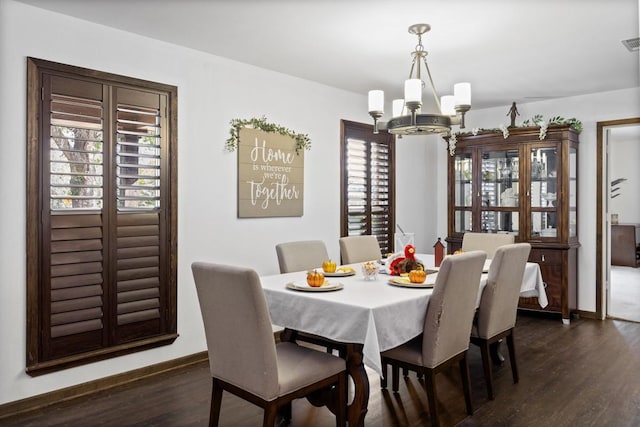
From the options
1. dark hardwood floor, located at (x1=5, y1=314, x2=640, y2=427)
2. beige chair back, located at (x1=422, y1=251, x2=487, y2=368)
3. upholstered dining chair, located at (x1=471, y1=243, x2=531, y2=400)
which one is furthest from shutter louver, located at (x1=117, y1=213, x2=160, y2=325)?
upholstered dining chair, located at (x1=471, y1=243, x2=531, y2=400)

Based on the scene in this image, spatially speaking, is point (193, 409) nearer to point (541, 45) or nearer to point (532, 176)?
point (541, 45)

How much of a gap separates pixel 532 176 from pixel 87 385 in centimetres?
458

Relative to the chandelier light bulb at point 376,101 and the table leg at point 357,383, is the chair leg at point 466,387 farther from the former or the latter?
the chandelier light bulb at point 376,101

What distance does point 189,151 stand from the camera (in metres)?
3.68

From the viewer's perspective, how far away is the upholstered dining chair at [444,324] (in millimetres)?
2441

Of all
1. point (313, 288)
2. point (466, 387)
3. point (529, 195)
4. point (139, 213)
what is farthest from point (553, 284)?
point (139, 213)

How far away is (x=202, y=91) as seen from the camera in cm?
375

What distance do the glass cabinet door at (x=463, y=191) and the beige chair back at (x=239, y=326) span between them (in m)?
4.06

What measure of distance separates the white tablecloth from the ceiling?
5.42 feet

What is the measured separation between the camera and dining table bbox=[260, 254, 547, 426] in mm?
2215

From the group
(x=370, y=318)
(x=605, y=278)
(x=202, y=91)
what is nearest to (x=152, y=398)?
(x=370, y=318)

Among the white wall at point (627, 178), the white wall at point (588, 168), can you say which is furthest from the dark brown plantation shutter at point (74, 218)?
the white wall at point (627, 178)

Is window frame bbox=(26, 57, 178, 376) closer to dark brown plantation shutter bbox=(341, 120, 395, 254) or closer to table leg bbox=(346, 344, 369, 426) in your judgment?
table leg bbox=(346, 344, 369, 426)

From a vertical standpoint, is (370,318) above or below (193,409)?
above
